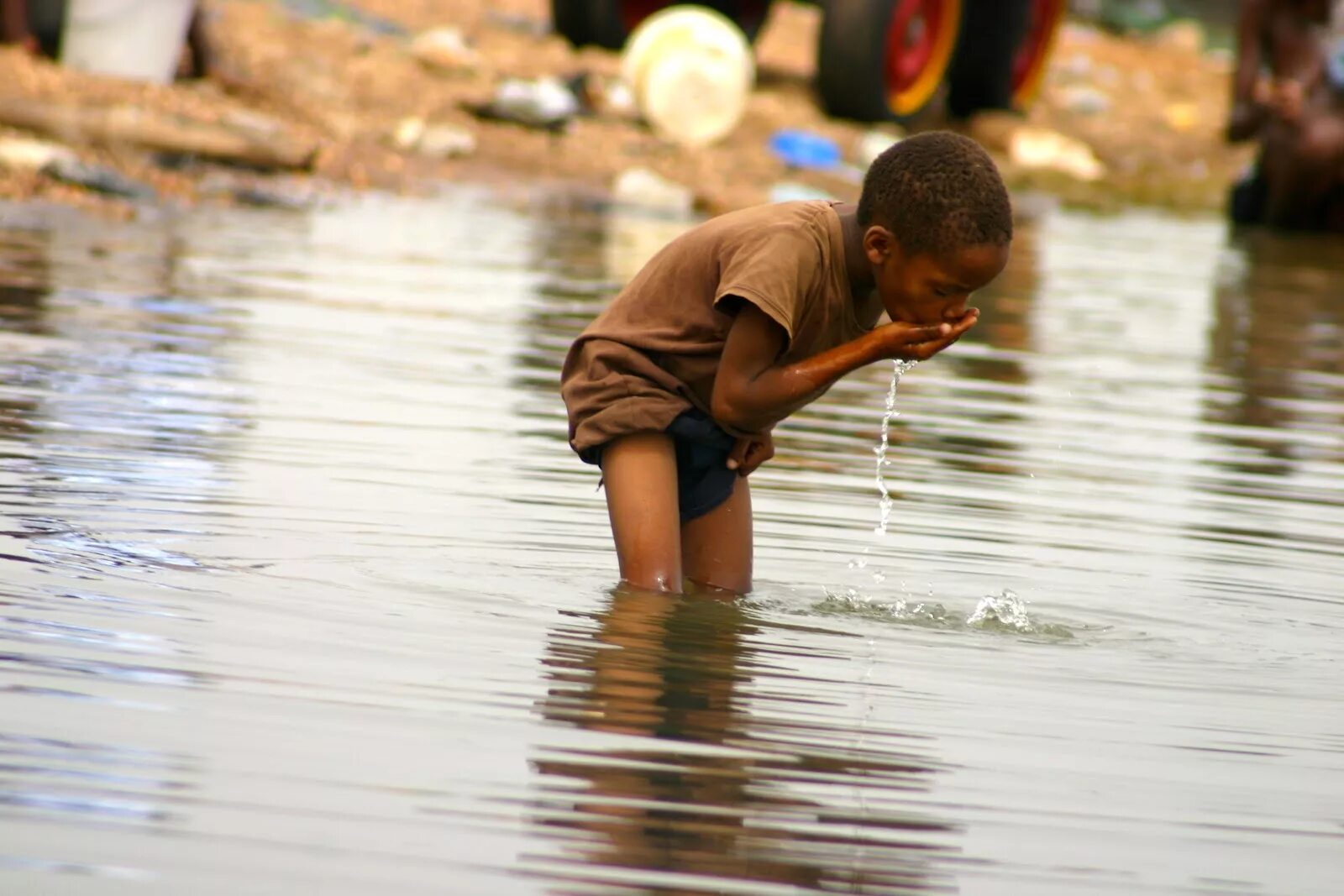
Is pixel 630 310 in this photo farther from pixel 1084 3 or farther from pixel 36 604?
pixel 1084 3

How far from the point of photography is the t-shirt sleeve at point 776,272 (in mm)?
4258

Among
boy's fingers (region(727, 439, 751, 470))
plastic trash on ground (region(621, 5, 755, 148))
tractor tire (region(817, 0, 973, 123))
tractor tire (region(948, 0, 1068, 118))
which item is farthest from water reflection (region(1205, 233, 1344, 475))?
plastic trash on ground (region(621, 5, 755, 148))

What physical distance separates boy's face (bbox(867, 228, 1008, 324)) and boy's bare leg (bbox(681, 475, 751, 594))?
0.77 m

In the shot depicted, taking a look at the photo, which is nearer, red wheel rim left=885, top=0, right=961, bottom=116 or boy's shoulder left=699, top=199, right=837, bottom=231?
boy's shoulder left=699, top=199, right=837, bottom=231

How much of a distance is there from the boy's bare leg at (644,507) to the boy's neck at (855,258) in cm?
55

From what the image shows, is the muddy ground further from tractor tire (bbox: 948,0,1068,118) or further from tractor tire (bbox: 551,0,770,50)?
tractor tire (bbox: 948,0,1068,118)

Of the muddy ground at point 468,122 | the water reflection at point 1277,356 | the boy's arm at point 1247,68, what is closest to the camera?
the water reflection at point 1277,356

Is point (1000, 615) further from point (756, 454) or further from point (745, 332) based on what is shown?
point (745, 332)

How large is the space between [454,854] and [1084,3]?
29.0 meters

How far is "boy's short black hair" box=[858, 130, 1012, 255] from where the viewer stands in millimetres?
4188

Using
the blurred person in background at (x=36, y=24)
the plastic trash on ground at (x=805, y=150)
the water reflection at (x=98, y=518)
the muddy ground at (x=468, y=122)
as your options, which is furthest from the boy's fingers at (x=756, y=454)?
the plastic trash on ground at (x=805, y=150)

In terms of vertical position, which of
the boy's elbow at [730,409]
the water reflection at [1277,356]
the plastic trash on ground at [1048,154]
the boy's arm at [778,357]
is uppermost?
the boy's arm at [778,357]

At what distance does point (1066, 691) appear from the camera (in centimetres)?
420

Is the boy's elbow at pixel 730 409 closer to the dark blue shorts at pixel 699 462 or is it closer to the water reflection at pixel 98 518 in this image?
the dark blue shorts at pixel 699 462
